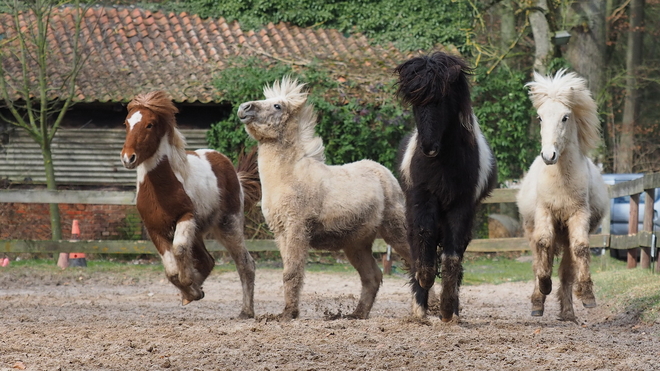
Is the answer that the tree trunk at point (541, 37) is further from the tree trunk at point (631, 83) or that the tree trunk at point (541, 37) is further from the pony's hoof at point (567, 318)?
the pony's hoof at point (567, 318)

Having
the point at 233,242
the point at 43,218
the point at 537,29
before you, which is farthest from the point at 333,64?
the point at 233,242

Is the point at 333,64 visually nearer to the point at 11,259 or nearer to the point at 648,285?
the point at 11,259

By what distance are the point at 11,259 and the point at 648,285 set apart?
37.0 feet

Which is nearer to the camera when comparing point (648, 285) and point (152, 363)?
point (152, 363)

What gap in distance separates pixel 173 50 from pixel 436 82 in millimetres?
14703

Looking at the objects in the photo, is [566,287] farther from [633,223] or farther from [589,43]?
[589,43]

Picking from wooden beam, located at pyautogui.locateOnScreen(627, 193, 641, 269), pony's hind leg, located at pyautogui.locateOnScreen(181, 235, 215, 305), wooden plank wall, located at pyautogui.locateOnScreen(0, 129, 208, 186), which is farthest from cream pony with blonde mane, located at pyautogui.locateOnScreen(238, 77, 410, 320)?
wooden plank wall, located at pyautogui.locateOnScreen(0, 129, 208, 186)

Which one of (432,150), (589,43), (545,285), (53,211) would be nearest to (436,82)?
(432,150)

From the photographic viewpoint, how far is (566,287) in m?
7.99

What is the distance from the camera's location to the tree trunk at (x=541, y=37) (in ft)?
63.5

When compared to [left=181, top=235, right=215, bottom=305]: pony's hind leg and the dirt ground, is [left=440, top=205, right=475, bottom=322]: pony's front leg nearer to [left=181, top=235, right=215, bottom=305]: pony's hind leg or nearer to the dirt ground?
the dirt ground

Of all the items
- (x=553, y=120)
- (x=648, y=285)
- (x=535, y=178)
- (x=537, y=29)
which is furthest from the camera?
(x=537, y=29)

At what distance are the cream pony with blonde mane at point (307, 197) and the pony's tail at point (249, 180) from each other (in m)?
1.52

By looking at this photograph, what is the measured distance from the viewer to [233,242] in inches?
335
